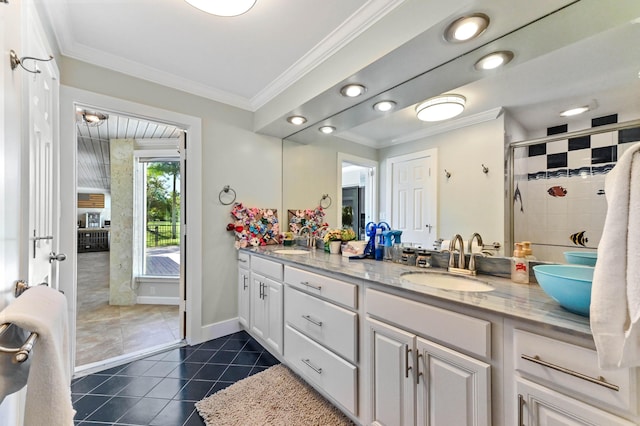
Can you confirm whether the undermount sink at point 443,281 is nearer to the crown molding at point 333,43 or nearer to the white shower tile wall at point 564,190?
the white shower tile wall at point 564,190

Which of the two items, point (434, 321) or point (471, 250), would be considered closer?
point (434, 321)

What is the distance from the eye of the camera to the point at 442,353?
108 centimetres

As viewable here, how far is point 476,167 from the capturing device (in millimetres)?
1596

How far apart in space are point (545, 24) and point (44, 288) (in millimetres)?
2287

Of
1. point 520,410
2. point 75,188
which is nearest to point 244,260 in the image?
point 75,188

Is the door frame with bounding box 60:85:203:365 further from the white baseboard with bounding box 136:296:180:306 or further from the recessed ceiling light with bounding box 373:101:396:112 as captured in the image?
the recessed ceiling light with bounding box 373:101:396:112

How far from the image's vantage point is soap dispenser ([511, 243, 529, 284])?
4.21ft

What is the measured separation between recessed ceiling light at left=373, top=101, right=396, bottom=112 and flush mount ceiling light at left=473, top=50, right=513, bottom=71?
0.58 meters

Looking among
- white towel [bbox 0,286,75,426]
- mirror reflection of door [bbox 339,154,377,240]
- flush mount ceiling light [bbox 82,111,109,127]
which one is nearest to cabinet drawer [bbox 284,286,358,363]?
mirror reflection of door [bbox 339,154,377,240]

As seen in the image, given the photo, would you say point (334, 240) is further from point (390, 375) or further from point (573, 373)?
point (573, 373)

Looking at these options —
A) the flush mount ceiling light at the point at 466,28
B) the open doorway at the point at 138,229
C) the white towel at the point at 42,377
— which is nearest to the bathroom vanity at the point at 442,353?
the white towel at the point at 42,377

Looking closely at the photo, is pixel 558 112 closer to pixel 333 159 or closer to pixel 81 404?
pixel 333 159

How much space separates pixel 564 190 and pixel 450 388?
1062mm

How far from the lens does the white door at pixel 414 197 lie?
1797mm
